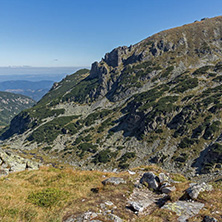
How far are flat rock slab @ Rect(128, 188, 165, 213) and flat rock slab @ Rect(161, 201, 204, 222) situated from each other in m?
1.71

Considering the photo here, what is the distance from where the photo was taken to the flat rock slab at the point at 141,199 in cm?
1104

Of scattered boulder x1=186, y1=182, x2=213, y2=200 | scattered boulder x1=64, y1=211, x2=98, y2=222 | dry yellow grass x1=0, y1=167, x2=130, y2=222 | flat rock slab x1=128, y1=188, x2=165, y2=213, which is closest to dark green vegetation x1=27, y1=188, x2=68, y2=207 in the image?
dry yellow grass x1=0, y1=167, x2=130, y2=222

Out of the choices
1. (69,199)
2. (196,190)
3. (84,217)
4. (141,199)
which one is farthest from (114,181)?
(196,190)

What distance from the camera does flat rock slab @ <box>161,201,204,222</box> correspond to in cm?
980

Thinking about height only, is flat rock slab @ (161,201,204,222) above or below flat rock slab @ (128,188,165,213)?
above

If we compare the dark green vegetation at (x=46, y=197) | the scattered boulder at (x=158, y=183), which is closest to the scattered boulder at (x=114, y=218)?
the dark green vegetation at (x=46, y=197)

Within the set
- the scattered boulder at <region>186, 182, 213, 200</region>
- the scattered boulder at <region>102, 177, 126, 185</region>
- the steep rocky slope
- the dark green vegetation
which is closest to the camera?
the dark green vegetation

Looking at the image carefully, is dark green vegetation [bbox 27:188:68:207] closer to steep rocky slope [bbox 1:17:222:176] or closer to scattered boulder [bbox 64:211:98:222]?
scattered boulder [bbox 64:211:98:222]

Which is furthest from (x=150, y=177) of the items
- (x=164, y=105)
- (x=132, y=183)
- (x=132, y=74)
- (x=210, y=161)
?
(x=132, y=74)

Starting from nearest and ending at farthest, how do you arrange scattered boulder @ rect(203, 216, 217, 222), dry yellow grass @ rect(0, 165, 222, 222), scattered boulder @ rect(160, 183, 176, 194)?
scattered boulder @ rect(203, 216, 217, 222) < dry yellow grass @ rect(0, 165, 222, 222) < scattered boulder @ rect(160, 183, 176, 194)

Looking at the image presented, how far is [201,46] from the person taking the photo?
146 m

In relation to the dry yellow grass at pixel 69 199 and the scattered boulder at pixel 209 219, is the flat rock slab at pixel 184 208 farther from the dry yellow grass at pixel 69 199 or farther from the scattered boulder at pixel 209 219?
the scattered boulder at pixel 209 219

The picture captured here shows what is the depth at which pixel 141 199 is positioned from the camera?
12891 millimetres

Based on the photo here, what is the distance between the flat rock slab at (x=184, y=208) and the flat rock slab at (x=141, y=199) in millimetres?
1713
